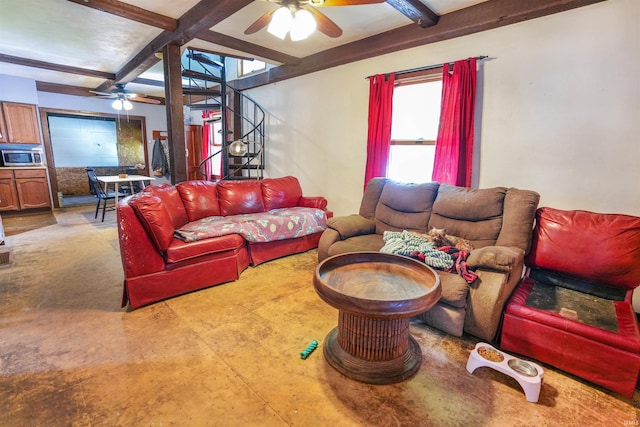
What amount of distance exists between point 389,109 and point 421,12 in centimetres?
99

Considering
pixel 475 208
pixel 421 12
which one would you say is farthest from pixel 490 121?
pixel 421 12

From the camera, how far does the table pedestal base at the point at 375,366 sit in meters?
1.66

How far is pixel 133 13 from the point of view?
296 cm

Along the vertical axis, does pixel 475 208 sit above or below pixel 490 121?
below

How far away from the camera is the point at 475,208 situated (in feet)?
8.44

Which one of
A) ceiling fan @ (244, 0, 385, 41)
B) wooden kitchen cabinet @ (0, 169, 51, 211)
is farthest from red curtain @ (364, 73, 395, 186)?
wooden kitchen cabinet @ (0, 169, 51, 211)

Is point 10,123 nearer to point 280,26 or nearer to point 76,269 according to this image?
point 76,269

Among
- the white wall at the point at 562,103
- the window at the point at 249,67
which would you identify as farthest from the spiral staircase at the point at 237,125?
the white wall at the point at 562,103

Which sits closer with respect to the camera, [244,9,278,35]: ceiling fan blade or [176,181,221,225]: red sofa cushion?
[244,9,278,35]: ceiling fan blade

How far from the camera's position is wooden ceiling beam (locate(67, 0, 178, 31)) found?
2.78 metres

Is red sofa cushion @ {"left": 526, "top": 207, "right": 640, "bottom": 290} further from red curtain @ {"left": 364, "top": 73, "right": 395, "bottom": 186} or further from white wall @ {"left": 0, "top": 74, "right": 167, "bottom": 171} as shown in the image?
white wall @ {"left": 0, "top": 74, "right": 167, "bottom": 171}

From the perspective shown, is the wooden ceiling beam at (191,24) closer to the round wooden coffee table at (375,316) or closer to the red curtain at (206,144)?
the round wooden coffee table at (375,316)

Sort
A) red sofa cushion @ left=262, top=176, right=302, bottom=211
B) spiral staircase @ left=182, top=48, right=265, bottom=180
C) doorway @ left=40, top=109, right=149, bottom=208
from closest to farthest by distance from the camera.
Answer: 1. red sofa cushion @ left=262, top=176, right=302, bottom=211
2. spiral staircase @ left=182, top=48, right=265, bottom=180
3. doorway @ left=40, top=109, right=149, bottom=208

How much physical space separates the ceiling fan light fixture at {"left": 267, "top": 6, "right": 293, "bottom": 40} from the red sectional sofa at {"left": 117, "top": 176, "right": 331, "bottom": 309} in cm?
162
